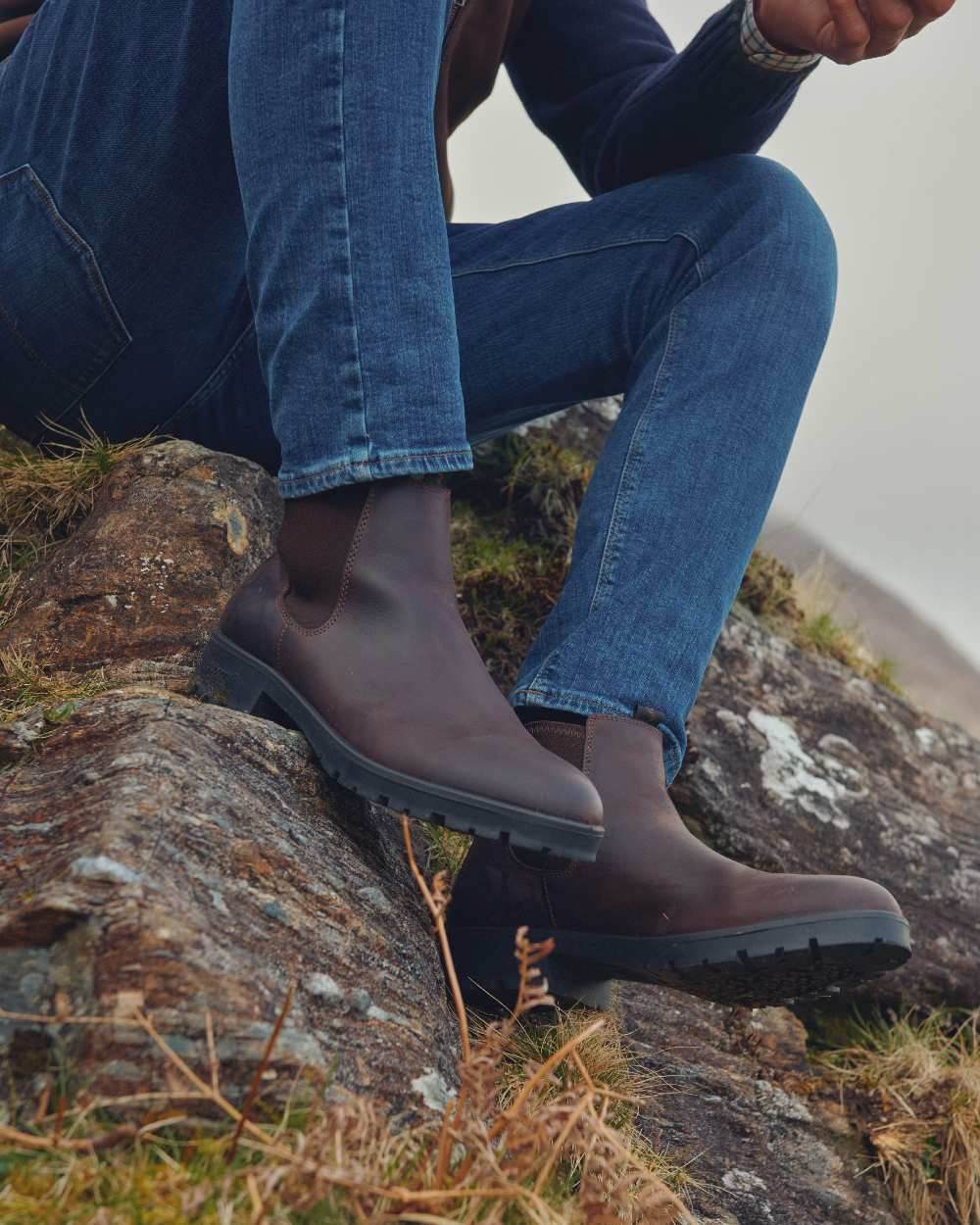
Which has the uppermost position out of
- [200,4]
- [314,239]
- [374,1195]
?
[200,4]

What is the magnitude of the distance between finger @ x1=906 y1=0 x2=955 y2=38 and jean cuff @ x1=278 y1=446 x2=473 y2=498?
0.97 metres

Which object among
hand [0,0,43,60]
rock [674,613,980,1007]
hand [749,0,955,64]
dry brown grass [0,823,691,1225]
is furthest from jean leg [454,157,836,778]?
hand [0,0,43,60]

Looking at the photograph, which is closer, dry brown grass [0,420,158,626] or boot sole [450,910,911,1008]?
boot sole [450,910,911,1008]

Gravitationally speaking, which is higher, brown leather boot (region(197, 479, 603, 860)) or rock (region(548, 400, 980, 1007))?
brown leather boot (region(197, 479, 603, 860))

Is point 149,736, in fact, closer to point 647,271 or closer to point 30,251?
point 30,251

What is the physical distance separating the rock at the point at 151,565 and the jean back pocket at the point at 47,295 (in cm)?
24

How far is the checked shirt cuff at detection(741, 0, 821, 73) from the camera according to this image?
1.93 metres

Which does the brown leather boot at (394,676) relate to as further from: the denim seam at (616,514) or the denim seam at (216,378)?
the denim seam at (216,378)

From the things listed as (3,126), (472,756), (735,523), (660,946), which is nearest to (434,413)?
(472,756)

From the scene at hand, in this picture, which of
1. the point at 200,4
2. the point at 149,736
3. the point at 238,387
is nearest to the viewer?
the point at 149,736

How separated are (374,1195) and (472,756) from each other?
501 millimetres

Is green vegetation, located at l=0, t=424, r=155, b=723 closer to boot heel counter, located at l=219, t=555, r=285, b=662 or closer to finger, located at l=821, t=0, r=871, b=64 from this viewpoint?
boot heel counter, located at l=219, t=555, r=285, b=662

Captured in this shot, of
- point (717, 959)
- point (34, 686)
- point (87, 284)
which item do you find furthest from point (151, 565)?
point (717, 959)

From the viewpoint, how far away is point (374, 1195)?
874 millimetres
